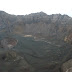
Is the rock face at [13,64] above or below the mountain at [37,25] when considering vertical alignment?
below

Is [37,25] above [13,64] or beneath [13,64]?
above

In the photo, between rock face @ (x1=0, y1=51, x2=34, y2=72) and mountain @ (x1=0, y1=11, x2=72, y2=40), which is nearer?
rock face @ (x1=0, y1=51, x2=34, y2=72)

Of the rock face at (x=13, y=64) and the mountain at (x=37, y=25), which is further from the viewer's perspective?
the mountain at (x=37, y=25)

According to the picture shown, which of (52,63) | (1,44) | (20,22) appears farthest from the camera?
(20,22)

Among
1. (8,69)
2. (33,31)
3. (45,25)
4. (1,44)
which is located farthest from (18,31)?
(8,69)

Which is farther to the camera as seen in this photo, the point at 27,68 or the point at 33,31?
the point at 33,31

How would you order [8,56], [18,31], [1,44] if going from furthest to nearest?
[18,31], [1,44], [8,56]

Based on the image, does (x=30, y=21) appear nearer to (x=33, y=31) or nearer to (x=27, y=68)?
(x=33, y=31)

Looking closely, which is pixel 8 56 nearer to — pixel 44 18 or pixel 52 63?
pixel 52 63

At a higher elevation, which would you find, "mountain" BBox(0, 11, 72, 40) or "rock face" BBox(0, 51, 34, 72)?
"mountain" BBox(0, 11, 72, 40)

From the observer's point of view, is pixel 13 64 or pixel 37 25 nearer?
pixel 13 64

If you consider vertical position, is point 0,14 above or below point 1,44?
above
